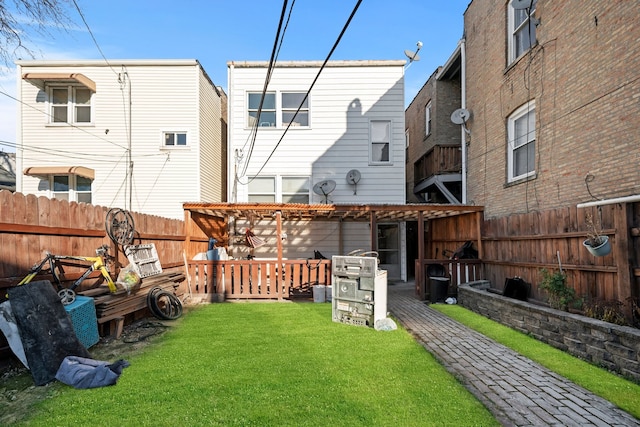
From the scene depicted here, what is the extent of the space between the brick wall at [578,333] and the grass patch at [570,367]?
4.0 inches

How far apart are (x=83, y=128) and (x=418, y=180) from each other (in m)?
13.9

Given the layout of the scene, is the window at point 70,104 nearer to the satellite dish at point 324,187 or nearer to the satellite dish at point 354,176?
the satellite dish at point 324,187

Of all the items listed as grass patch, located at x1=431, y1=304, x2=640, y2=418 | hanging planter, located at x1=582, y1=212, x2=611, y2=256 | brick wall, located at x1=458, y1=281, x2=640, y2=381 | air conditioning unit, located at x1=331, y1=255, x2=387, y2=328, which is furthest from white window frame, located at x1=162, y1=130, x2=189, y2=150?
hanging planter, located at x1=582, y1=212, x2=611, y2=256

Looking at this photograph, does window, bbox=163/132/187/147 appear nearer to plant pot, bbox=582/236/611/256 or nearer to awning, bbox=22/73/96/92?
awning, bbox=22/73/96/92

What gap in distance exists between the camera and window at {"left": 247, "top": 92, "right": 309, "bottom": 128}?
12688 mm

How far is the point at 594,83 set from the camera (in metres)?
6.24

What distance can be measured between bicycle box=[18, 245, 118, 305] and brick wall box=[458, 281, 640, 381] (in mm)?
7097

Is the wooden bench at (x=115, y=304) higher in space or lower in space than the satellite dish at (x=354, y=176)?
lower

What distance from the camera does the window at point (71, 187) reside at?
40.3 feet

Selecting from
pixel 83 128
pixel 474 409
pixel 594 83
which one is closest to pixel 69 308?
pixel 474 409

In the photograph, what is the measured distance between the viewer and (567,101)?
690cm

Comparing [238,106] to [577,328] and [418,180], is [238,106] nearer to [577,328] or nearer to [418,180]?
[418,180]

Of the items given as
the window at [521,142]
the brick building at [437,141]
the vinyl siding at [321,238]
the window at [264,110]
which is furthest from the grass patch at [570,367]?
the window at [264,110]

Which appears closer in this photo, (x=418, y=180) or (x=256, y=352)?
(x=256, y=352)
